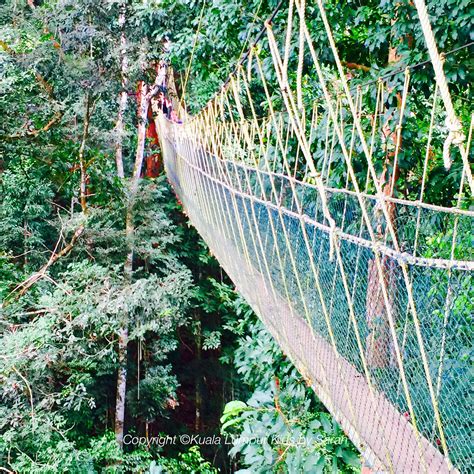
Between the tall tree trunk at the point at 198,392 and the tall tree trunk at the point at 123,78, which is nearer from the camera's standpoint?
the tall tree trunk at the point at 123,78

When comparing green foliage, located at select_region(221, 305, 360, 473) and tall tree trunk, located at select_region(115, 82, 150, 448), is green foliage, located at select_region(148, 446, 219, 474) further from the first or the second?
green foliage, located at select_region(221, 305, 360, 473)

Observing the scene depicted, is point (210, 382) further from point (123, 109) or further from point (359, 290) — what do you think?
point (359, 290)

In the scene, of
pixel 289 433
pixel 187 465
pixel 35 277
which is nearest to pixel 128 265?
pixel 35 277

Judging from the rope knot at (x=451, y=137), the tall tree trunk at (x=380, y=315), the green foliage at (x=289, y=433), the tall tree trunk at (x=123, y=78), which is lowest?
the green foliage at (x=289, y=433)

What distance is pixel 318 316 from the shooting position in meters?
1.66

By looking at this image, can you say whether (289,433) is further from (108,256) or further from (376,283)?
(108,256)

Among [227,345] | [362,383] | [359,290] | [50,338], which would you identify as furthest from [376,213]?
[227,345]

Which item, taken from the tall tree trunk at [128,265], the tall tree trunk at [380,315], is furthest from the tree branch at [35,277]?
the tall tree trunk at [380,315]

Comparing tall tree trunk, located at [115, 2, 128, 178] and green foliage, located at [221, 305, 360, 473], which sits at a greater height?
tall tree trunk, located at [115, 2, 128, 178]

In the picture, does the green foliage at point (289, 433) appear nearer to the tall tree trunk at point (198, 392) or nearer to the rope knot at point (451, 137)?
the rope knot at point (451, 137)

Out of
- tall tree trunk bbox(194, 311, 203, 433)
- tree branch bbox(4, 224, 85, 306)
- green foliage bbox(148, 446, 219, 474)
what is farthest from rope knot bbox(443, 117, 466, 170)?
tall tree trunk bbox(194, 311, 203, 433)

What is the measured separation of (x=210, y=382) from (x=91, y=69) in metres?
3.65

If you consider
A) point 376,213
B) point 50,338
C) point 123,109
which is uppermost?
point 123,109

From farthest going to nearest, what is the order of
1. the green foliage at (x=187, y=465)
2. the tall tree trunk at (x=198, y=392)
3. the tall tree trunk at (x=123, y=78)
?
the tall tree trunk at (x=198, y=392) < the green foliage at (x=187, y=465) < the tall tree trunk at (x=123, y=78)
